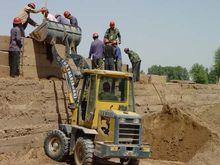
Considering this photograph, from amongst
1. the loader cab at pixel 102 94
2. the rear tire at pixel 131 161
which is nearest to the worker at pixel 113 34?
the loader cab at pixel 102 94

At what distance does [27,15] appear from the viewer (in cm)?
1176

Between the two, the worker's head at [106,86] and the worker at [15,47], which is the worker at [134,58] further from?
the worker's head at [106,86]

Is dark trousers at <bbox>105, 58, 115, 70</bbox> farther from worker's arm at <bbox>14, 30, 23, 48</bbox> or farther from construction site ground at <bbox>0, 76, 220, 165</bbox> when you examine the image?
worker's arm at <bbox>14, 30, 23, 48</bbox>

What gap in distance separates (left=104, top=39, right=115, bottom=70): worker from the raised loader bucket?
3.89ft

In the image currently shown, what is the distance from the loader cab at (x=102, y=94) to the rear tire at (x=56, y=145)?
0.58 m

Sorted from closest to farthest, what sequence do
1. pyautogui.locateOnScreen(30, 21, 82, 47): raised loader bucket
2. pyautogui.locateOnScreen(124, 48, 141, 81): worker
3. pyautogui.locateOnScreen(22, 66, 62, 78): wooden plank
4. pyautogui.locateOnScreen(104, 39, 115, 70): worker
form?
pyautogui.locateOnScreen(30, 21, 82, 47): raised loader bucket < pyautogui.locateOnScreen(22, 66, 62, 78): wooden plank < pyautogui.locateOnScreen(104, 39, 115, 70): worker < pyautogui.locateOnScreen(124, 48, 141, 81): worker

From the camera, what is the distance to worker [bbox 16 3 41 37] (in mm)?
11653

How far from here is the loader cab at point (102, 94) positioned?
28.8 ft

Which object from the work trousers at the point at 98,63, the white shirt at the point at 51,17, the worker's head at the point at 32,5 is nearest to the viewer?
the worker's head at the point at 32,5

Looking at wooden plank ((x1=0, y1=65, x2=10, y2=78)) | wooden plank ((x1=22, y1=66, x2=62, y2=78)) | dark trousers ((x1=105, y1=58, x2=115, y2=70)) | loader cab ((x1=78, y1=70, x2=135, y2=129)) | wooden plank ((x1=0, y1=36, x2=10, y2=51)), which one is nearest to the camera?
loader cab ((x1=78, y1=70, x2=135, y2=129))

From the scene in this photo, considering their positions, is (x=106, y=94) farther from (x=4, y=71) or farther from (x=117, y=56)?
(x=117, y=56)

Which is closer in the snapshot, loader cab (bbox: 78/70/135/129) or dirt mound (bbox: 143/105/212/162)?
loader cab (bbox: 78/70/135/129)

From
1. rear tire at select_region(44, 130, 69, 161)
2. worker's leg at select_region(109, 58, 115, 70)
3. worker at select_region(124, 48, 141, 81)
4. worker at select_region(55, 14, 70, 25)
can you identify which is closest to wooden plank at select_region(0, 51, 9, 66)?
worker at select_region(55, 14, 70, 25)

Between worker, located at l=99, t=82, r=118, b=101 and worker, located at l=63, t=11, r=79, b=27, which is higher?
worker, located at l=63, t=11, r=79, b=27
